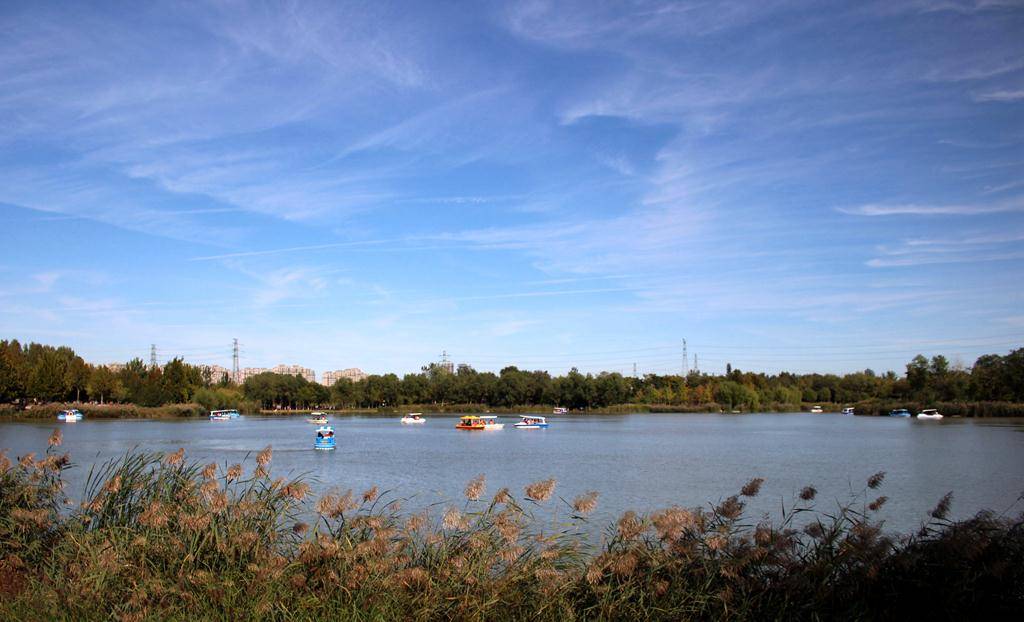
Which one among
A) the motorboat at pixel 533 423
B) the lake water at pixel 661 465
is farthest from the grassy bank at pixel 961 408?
the motorboat at pixel 533 423

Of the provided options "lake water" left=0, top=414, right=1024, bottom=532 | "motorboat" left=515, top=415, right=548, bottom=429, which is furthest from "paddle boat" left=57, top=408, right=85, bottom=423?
"motorboat" left=515, top=415, right=548, bottom=429

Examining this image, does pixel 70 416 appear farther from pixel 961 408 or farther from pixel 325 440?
pixel 961 408

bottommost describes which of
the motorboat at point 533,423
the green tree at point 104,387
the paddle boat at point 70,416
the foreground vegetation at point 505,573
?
the motorboat at point 533,423

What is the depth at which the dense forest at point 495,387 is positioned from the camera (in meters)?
107

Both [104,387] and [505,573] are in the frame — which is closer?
[505,573]

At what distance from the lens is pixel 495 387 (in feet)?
498

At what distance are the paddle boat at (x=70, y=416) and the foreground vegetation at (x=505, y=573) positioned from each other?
326 ft

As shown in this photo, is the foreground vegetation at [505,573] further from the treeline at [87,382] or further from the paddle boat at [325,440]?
the treeline at [87,382]

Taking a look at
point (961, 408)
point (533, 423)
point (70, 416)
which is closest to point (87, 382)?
point (70, 416)

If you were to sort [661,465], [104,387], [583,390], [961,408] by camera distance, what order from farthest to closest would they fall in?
[583,390], [104,387], [961,408], [661,465]

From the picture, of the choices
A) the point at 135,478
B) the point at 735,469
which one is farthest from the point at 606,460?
the point at 135,478

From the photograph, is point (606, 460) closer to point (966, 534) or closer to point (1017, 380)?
point (966, 534)

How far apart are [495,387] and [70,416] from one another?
3031 inches

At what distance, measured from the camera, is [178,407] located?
114 m
